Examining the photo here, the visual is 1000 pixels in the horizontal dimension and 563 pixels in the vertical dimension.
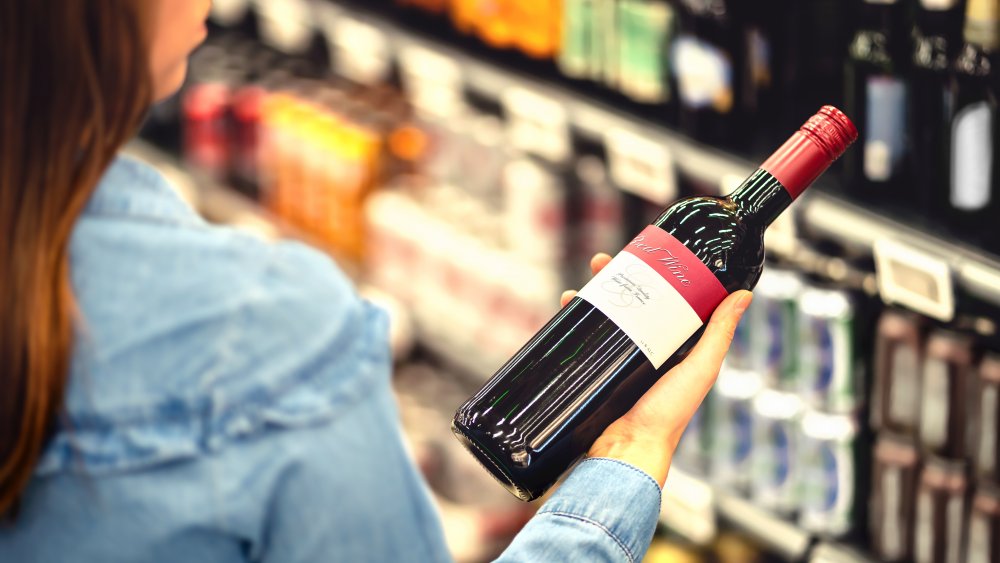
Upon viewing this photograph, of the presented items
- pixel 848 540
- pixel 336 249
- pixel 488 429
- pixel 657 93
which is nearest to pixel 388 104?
pixel 336 249

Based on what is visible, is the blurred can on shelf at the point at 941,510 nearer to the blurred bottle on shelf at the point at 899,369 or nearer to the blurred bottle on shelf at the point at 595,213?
the blurred bottle on shelf at the point at 899,369

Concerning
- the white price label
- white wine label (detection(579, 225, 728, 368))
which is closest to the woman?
white wine label (detection(579, 225, 728, 368))

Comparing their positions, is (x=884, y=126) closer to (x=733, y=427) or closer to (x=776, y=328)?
(x=776, y=328)

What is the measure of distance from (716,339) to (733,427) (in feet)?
2.89

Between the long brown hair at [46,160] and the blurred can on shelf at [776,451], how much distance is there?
3.81ft

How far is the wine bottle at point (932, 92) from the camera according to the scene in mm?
1368

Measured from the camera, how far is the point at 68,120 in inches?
29.1

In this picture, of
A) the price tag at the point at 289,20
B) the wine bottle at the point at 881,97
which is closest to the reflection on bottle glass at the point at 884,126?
the wine bottle at the point at 881,97

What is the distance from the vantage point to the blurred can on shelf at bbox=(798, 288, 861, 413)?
62.1 inches

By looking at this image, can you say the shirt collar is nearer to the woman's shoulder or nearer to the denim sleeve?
the woman's shoulder

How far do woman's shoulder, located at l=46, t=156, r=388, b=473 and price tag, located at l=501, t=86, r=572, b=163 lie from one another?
1258 mm

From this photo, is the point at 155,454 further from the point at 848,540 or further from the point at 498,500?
the point at 498,500

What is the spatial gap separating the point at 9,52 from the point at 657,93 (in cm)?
127

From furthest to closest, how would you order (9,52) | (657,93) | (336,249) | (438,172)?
(336,249)
(438,172)
(657,93)
(9,52)
